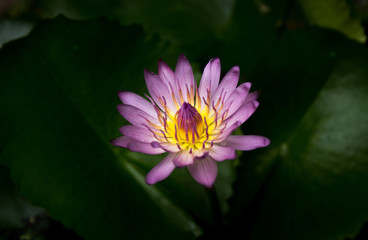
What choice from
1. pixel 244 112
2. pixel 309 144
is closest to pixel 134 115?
pixel 244 112

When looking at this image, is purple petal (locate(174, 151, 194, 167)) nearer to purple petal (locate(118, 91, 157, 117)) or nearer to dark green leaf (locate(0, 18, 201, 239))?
purple petal (locate(118, 91, 157, 117))

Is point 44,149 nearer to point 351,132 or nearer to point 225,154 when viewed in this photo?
point 225,154

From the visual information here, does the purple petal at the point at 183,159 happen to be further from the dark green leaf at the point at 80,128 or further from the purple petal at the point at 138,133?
the dark green leaf at the point at 80,128

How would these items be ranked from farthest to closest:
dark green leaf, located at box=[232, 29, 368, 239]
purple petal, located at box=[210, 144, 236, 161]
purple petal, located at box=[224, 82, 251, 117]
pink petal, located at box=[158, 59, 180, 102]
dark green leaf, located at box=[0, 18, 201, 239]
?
dark green leaf, located at box=[232, 29, 368, 239] → dark green leaf, located at box=[0, 18, 201, 239] → pink petal, located at box=[158, 59, 180, 102] → purple petal, located at box=[224, 82, 251, 117] → purple petal, located at box=[210, 144, 236, 161]

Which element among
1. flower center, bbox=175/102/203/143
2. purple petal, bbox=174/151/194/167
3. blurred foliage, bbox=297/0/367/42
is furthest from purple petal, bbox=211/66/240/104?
blurred foliage, bbox=297/0/367/42

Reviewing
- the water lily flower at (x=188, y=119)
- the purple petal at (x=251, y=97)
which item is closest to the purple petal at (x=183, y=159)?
the water lily flower at (x=188, y=119)

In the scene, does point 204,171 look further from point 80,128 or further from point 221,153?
point 80,128

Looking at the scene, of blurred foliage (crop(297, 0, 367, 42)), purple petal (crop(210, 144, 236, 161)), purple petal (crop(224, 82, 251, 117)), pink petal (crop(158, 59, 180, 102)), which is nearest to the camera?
purple petal (crop(210, 144, 236, 161))
